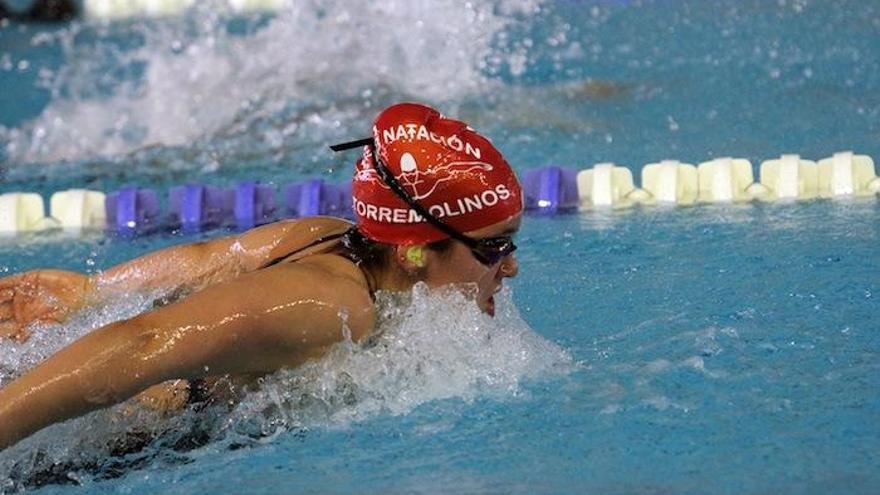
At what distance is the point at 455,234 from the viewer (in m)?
2.58

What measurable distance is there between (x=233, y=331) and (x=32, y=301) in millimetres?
779

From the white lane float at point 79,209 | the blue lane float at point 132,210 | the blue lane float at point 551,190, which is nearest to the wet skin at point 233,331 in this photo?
the blue lane float at point 551,190

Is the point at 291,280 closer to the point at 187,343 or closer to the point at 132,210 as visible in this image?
the point at 187,343

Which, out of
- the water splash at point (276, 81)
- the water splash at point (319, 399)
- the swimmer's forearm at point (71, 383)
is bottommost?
the water splash at point (319, 399)

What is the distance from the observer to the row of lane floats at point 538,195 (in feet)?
15.0

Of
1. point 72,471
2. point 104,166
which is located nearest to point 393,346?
point 72,471

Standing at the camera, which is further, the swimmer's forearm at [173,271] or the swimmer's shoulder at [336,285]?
the swimmer's forearm at [173,271]

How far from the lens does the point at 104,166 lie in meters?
5.52

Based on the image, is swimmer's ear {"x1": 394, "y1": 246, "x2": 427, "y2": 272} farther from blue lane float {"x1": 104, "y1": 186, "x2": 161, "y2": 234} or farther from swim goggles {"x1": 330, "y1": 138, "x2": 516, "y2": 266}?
blue lane float {"x1": 104, "y1": 186, "x2": 161, "y2": 234}

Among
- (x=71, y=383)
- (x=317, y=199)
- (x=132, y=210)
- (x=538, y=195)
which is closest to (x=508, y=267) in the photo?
(x=71, y=383)

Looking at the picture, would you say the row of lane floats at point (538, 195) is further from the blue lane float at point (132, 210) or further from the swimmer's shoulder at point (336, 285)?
the swimmer's shoulder at point (336, 285)

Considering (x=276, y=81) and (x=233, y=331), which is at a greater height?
(x=276, y=81)

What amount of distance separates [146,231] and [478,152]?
91.3 inches

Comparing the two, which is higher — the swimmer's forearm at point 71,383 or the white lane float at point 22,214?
the white lane float at point 22,214
